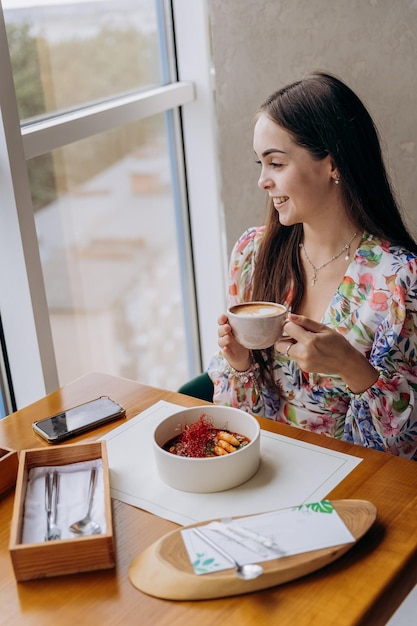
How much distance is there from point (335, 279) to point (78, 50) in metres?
1.09

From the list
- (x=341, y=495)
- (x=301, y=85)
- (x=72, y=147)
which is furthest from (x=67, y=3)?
(x=341, y=495)

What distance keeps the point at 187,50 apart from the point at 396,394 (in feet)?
4.93

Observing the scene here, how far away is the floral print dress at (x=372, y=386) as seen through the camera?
149 centimetres

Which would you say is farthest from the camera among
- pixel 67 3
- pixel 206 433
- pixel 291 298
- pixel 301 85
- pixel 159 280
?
pixel 159 280

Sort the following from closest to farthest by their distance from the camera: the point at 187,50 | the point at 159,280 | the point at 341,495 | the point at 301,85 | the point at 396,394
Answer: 1. the point at 341,495
2. the point at 396,394
3. the point at 301,85
4. the point at 187,50
5. the point at 159,280

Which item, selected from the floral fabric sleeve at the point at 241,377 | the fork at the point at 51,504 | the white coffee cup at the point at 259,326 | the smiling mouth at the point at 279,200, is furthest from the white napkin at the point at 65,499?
the smiling mouth at the point at 279,200

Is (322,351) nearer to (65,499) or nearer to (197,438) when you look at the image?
(197,438)

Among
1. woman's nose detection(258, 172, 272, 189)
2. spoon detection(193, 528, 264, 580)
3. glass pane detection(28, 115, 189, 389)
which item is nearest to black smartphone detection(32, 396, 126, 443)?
spoon detection(193, 528, 264, 580)

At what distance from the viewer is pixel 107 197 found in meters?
2.45

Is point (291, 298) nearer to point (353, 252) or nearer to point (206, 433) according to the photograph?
point (353, 252)

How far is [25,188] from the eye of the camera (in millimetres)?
1848

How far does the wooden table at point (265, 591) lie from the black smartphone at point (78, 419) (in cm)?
20

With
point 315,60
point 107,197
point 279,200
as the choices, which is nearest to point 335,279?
point 279,200

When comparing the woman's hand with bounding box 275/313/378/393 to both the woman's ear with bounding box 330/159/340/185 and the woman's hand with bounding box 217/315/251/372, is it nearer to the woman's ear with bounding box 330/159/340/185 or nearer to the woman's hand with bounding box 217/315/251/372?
the woman's hand with bounding box 217/315/251/372
